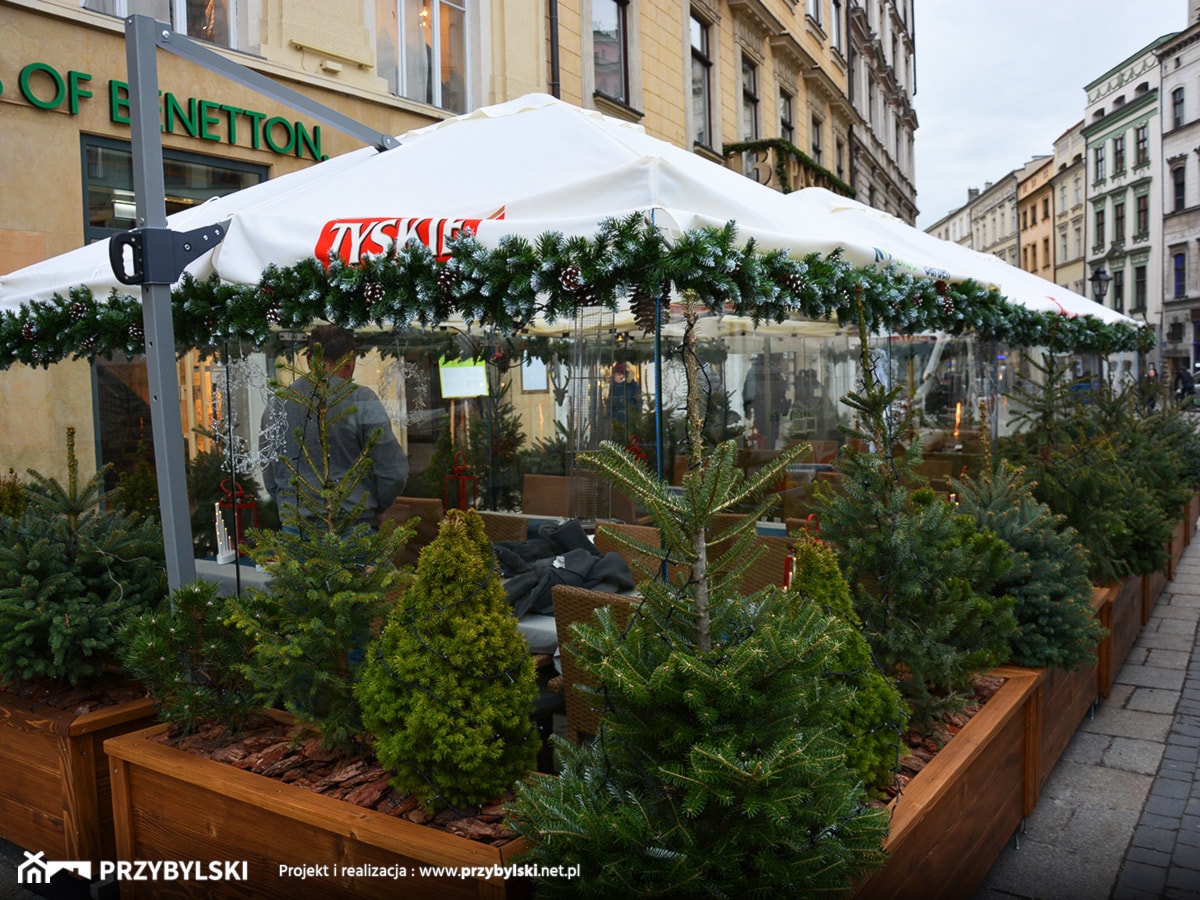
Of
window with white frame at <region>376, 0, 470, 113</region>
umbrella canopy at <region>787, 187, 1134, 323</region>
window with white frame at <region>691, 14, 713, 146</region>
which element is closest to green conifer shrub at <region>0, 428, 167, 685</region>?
umbrella canopy at <region>787, 187, 1134, 323</region>

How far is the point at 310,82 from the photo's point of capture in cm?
983

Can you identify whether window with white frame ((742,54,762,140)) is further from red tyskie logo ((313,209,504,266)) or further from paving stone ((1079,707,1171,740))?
red tyskie logo ((313,209,504,266))

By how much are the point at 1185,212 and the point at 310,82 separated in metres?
49.8

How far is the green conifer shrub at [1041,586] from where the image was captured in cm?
403

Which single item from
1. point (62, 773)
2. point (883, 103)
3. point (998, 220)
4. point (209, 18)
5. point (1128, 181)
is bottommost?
point (62, 773)

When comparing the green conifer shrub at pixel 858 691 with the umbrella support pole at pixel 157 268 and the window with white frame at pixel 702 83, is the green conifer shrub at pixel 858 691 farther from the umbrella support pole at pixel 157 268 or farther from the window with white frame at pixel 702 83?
the window with white frame at pixel 702 83

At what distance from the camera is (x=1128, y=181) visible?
176ft

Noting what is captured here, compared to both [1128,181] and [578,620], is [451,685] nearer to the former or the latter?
[578,620]

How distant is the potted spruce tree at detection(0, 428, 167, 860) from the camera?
130 inches

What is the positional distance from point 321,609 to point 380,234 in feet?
4.79

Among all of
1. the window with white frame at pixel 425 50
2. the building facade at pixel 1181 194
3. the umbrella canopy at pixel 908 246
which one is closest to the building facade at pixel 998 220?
the building facade at pixel 1181 194

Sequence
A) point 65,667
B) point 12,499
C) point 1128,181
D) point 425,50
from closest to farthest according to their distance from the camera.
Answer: point 65,667 < point 12,499 < point 425,50 < point 1128,181

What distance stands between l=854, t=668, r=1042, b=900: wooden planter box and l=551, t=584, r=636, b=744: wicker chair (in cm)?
108

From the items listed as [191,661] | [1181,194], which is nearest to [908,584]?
[191,661]
